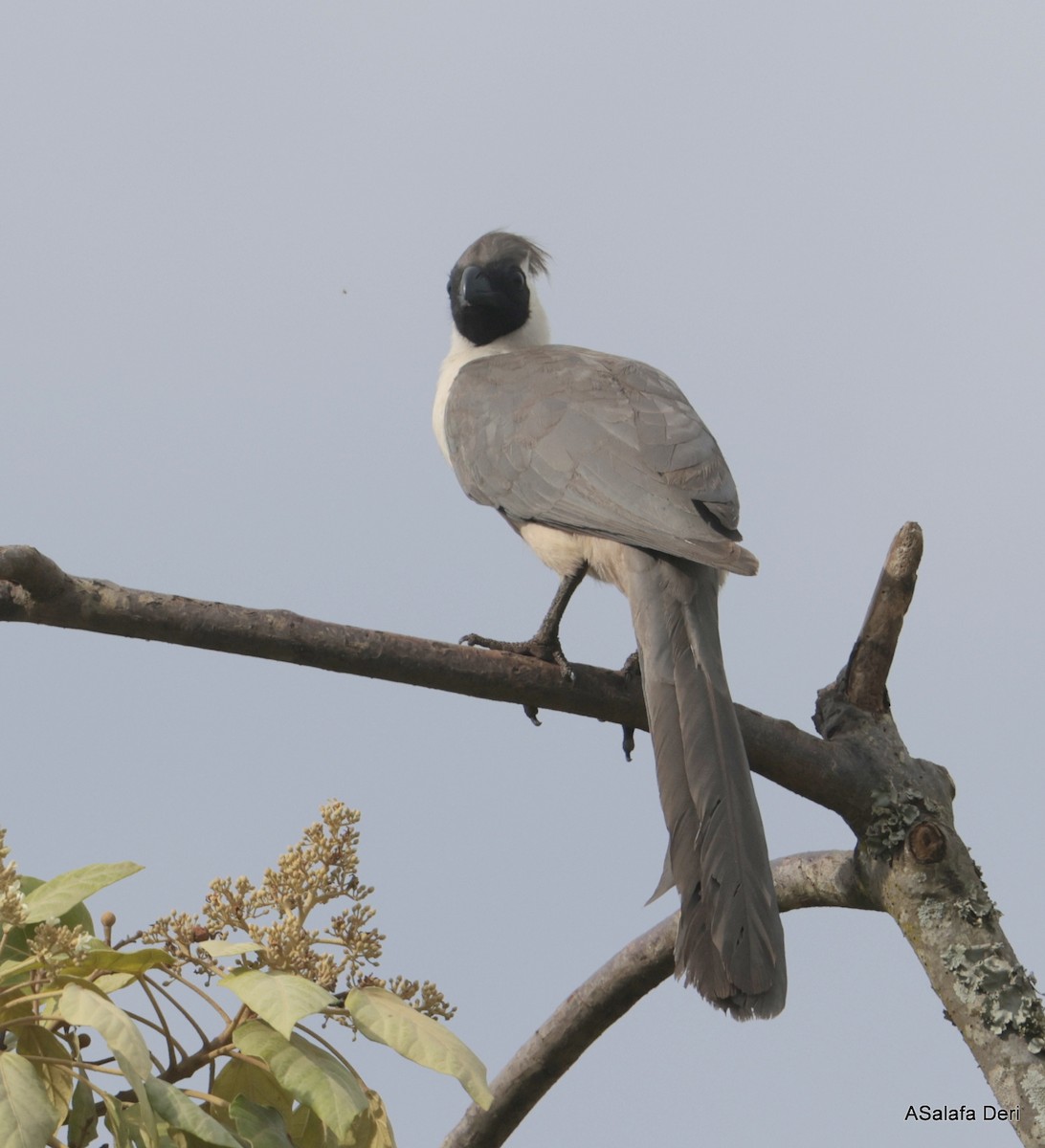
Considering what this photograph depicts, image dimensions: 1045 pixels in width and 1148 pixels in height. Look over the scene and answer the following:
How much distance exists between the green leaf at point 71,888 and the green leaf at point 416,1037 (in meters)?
0.37

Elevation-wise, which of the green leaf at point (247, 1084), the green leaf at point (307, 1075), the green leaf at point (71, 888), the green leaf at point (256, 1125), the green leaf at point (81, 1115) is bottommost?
the green leaf at point (81, 1115)

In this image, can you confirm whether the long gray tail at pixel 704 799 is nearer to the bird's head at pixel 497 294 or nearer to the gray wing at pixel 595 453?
the gray wing at pixel 595 453

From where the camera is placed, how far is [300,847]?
209 cm

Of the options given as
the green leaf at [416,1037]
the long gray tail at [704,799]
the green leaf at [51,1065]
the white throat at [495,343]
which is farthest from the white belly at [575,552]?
the green leaf at [51,1065]

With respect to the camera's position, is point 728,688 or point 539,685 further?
point 728,688

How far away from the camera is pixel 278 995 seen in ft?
5.80

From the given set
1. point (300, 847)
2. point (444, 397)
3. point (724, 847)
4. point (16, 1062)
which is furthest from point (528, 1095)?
point (444, 397)

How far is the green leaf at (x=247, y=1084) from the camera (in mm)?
1943

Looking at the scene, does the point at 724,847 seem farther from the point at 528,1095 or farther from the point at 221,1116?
the point at 221,1116

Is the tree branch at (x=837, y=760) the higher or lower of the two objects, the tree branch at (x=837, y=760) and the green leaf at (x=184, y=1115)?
the higher

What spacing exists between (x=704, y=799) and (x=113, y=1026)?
5.61ft

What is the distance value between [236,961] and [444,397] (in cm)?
330

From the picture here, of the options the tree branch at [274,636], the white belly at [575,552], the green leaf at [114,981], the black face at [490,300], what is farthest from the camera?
the black face at [490,300]

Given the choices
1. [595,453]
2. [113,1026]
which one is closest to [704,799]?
[595,453]
